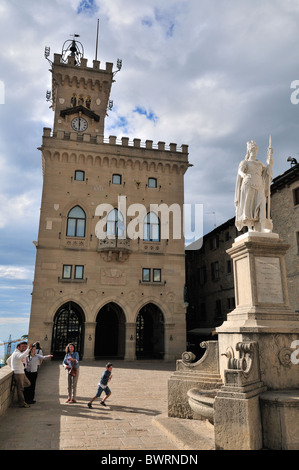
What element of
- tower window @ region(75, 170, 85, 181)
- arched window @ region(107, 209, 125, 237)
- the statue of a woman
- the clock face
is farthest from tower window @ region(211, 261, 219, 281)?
the statue of a woman

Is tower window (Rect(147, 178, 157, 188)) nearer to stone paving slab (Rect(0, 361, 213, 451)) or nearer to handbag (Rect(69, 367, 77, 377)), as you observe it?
stone paving slab (Rect(0, 361, 213, 451))

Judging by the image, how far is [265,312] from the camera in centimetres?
678

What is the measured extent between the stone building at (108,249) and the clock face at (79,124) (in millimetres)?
741

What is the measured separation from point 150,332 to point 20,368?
22.3 metres

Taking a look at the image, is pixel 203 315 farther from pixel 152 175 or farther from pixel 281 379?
pixel 281 379

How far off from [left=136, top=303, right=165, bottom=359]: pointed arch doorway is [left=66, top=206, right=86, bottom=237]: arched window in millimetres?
9329

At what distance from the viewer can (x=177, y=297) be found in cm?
2708

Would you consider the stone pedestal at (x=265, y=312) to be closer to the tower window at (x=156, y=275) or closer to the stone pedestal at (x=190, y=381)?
the stone pedestal at (x=190, y=381)

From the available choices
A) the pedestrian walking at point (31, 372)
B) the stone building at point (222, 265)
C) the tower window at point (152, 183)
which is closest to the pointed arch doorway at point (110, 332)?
the stone building at point (222, 265)

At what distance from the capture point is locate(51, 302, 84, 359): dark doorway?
27.8m

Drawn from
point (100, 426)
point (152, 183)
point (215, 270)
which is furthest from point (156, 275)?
point (100, 426)

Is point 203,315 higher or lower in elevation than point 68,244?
lower
